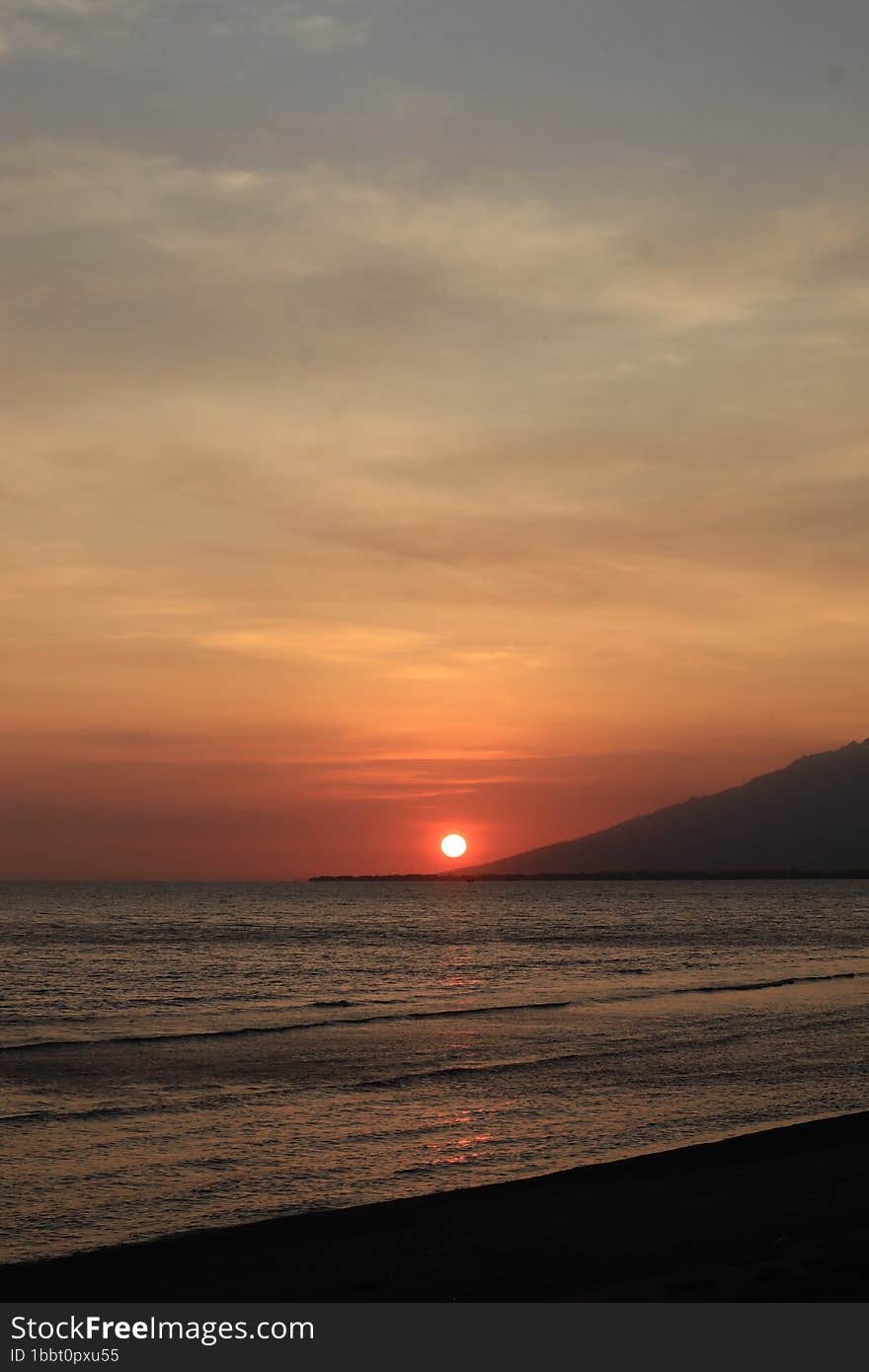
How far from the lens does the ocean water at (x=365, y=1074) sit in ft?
59.2

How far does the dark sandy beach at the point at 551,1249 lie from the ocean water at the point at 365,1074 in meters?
1.32

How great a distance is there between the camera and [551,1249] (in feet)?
46.2

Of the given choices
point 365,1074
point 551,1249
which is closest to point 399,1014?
point 365,1074

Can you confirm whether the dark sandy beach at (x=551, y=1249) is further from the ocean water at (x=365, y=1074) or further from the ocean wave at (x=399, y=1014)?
the ocean wave at (x=399, y=1014)

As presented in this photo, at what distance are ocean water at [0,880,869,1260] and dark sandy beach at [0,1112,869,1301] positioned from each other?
132 cm

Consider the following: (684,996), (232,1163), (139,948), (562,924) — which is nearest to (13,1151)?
(232,1163)

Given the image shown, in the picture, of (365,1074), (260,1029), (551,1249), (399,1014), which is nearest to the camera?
(551,1249)

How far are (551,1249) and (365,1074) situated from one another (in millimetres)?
14330

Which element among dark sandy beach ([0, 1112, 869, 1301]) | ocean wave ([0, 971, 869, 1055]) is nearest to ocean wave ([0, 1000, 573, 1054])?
ocean wave ([0, 971, 869, 1055])

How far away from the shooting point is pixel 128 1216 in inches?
634

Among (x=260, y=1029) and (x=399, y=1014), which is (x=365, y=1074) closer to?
(x=260, y=1029)

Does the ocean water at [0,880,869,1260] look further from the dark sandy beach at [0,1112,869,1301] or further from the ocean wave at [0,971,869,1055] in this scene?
the dark sandy beach at [0,1112,869,1301]

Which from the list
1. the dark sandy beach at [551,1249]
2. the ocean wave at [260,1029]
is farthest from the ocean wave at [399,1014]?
the dark sandy beach at [551,1249]
